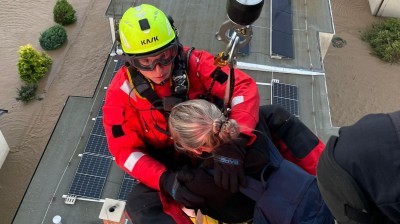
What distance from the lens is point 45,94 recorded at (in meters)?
19.9

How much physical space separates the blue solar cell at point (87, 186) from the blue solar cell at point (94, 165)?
0.49 feet

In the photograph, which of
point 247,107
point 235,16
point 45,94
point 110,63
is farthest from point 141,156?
point 45,94

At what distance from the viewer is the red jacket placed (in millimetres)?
5578

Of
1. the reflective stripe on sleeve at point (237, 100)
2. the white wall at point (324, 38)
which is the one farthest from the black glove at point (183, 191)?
the white wall at point (324, 38)

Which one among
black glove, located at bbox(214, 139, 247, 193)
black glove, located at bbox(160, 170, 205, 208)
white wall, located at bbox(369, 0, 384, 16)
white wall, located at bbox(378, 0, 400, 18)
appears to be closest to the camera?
black glove, located at bbox(214, 139, 247, 193)

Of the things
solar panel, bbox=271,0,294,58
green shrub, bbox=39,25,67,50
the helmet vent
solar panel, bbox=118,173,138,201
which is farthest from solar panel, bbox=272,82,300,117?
green shrub, bbox=39,25,67,50

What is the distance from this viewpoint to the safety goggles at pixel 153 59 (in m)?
5.78

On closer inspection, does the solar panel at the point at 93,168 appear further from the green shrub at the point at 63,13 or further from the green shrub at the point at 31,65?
the green shrub at the point at 63,13

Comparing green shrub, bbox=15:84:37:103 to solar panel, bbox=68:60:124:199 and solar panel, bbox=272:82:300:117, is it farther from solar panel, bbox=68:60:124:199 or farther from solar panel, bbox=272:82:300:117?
solar panel, bbox=272:82:300:117

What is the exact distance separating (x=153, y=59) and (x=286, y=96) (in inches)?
303

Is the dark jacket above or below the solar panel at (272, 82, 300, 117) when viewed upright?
above

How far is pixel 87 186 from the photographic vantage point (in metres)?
10.8

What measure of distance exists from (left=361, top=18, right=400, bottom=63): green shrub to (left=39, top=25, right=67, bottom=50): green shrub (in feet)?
55.2

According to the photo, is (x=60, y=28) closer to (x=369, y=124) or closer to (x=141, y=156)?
(x=141, y=156)
